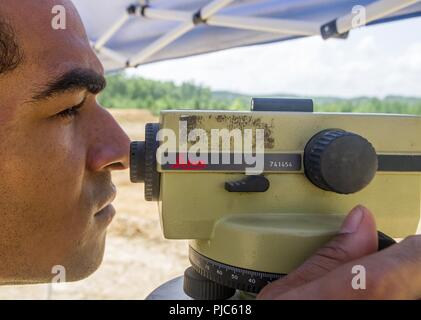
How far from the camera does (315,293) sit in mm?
640

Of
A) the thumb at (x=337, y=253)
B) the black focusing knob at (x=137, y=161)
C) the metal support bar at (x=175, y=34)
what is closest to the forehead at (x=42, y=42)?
the black focusing knob at (x=137, y=161)

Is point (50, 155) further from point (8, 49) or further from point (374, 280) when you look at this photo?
point (374, 280)

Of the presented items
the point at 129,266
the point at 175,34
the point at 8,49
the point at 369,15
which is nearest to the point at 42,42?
the point at 8,49

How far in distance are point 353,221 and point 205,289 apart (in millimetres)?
322

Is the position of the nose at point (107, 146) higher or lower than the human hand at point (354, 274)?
higher

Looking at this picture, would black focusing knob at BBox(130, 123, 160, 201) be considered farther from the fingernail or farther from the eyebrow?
the fingernail

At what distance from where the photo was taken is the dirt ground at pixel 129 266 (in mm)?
4293

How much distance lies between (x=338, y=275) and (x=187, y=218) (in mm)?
311

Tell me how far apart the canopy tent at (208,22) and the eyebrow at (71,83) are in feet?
3.68

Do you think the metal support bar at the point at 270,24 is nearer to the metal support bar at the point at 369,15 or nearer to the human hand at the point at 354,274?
the metal support bar at the point at 369,15

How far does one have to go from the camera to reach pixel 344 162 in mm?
825
